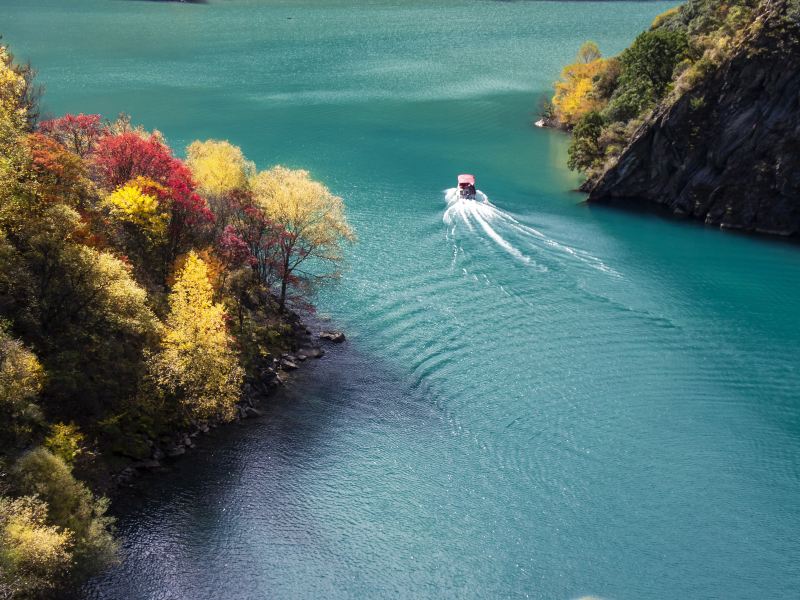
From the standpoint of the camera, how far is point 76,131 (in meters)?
79.9

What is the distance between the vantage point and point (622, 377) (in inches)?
2891

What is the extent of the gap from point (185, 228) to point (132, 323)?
15.2 meters

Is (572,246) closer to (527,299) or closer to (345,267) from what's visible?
(527,299)

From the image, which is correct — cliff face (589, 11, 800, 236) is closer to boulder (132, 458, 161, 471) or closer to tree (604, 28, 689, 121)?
tree (604, 28, 689, 121)

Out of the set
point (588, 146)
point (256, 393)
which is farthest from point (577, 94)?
point (256, 393)

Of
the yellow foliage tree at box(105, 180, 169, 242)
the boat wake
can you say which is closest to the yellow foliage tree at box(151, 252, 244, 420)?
the yellow foliage tree at box(105, 180, 169, 242)

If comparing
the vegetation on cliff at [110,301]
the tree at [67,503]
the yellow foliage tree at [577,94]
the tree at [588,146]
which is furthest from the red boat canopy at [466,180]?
the tree at [67,503]

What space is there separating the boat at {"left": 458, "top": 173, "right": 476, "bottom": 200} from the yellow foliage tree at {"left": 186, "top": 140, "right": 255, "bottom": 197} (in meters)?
35.1

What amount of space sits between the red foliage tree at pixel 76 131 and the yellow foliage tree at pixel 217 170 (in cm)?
986

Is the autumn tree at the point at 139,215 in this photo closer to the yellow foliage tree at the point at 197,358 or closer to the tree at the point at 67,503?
the yellow foliage tree at the point at 197,358

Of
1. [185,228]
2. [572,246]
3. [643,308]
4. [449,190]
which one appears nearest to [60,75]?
[449,190]

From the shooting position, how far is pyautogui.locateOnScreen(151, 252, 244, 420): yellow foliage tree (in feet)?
206

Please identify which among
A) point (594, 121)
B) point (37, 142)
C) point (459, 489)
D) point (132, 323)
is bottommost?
point (459, 489)

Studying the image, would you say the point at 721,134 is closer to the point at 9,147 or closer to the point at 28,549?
the point at 9,147
